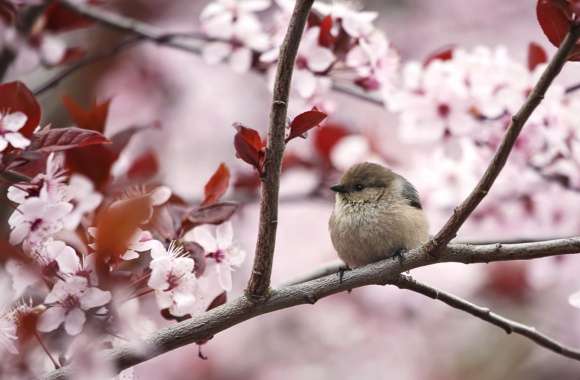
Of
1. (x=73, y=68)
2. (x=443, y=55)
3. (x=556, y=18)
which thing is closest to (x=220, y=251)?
(x=556, y=18)

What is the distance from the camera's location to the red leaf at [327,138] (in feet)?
10.5

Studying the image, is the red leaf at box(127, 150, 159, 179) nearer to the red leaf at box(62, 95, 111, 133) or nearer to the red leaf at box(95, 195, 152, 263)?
the red leaf at box(62, 95, 111, 133)

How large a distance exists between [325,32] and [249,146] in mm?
859

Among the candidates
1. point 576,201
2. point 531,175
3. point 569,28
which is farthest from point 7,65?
point 576,201

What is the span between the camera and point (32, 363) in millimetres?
1620

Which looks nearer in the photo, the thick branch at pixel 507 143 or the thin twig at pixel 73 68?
the thick branch at pixel 507 143

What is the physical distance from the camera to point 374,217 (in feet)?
8.25

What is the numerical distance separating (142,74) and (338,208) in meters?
2.92

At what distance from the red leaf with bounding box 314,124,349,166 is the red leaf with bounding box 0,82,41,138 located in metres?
1.61

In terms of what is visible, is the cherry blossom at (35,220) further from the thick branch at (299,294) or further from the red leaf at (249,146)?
the red leaf at (249,146)

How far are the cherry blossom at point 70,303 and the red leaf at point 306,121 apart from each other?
0.52 m

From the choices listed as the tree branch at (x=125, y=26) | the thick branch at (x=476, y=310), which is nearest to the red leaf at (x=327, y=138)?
the tree branch at (x=125, y=26)

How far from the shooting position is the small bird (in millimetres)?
2377

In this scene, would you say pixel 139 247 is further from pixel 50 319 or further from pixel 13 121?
pixel 13 121
